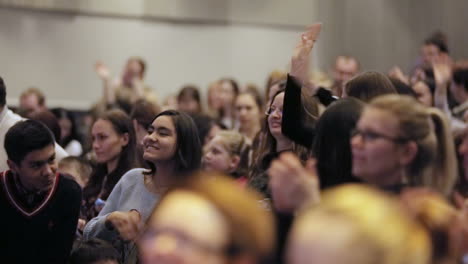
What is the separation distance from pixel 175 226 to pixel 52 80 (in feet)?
34.6

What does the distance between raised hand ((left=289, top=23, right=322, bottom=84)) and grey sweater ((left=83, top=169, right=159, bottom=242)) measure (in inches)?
40.3

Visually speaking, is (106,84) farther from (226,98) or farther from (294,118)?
(294,118)

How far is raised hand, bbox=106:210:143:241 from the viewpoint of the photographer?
15.8 ft

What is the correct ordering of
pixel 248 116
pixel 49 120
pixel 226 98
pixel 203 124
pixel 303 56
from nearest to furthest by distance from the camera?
pixel 303 56, pixel 49 120, pixel 203 124, pixel 248 116, pixel 226 98

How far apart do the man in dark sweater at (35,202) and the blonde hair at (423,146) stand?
197cm

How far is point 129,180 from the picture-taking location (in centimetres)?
569

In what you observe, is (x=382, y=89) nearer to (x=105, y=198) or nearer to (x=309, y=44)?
(x=309, y=44)

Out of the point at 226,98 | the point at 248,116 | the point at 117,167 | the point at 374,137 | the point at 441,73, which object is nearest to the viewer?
the point at 374,137

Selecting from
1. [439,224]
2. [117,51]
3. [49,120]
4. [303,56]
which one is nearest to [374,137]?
[439,224]

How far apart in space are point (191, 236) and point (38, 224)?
254 cm

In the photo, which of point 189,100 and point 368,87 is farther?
point 189,100

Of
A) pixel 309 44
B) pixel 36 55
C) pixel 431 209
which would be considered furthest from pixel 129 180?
pixel 36 55

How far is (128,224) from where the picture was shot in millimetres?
A: 4855

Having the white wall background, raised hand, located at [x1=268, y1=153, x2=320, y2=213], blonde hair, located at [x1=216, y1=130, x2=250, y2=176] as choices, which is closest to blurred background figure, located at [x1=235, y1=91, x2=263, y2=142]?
blonde hair, located at [x1=216, y1=130, x2=250, y2=176]
